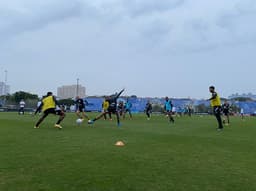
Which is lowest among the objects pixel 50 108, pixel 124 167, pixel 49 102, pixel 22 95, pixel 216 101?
pixel 124 167

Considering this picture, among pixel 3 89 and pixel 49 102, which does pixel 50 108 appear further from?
pixel 3 89

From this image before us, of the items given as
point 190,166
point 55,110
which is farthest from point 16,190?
point 55,110

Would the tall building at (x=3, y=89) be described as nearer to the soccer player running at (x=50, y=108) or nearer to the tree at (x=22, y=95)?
the tree at (x=22, y=95)

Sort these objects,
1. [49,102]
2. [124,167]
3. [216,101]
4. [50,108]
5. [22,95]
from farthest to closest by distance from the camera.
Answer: [22,95]
[216,101]
[49,102]
[50,108]
[124,167]

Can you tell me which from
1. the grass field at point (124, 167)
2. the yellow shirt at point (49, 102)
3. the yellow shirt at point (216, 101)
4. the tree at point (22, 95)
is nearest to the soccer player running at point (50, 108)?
the yellow shirt at point (49, 102)

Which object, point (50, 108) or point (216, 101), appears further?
point (216, 101)

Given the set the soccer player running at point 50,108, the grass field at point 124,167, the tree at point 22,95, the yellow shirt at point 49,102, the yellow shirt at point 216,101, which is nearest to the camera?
the grass field at point 124,167

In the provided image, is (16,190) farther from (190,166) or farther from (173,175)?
(190,166)

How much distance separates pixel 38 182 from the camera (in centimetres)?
579

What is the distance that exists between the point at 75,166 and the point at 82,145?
322 centimetres

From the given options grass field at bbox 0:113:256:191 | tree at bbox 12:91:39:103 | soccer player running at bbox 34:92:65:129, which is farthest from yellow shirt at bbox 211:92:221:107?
tree at bbox 12:91:39:103

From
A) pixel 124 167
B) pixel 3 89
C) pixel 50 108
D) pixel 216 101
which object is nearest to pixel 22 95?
pixel 3 89

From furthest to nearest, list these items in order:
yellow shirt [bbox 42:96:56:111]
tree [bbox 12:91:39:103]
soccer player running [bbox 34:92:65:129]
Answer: tree [bbox 12:91:39:103] < yellow shirt [bbox 42:96:56:111] < soccer player running [bbox 34:92:65:129]

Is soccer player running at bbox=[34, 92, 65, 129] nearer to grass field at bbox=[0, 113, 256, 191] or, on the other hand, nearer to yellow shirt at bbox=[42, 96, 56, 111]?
yellow shirt at bbox=[42, 96, 56, 111]
